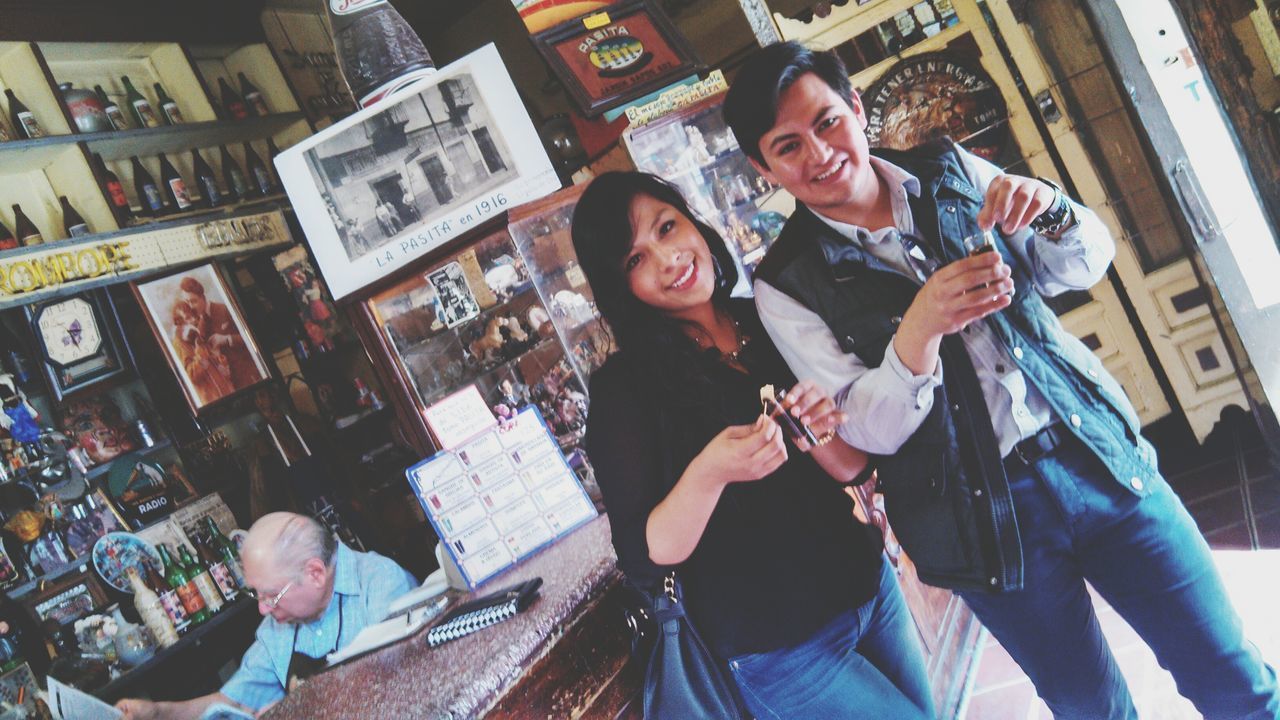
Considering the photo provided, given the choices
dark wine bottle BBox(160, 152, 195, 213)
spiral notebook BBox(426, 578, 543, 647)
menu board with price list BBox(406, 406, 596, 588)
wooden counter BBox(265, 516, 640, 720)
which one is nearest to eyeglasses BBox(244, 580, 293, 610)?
wooden counter BBox(265, 516, 640, 720)

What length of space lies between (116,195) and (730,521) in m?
4.21

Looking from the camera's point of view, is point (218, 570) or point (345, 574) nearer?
point (345, 574)

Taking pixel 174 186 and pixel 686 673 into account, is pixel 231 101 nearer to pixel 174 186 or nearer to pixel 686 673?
pixel 174 186

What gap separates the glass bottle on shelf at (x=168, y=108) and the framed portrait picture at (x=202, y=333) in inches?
39.6

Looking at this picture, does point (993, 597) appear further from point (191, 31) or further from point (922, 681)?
point (191, 31)

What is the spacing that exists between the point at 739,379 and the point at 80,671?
11.5 feet

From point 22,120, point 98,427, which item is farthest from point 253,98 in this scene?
point 98,427

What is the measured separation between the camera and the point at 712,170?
9.23 feet

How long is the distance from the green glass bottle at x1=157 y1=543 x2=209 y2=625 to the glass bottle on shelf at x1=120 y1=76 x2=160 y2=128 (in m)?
2.37

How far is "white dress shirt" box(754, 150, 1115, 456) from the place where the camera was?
4.44 feet

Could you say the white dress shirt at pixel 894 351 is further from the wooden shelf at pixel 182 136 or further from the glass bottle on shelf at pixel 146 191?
the glass bottle on shelf at pixel 146 191

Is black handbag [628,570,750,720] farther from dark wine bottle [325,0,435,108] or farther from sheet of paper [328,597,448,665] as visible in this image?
dark wine bottle [325,0,435,108]

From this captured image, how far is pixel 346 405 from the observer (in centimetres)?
514

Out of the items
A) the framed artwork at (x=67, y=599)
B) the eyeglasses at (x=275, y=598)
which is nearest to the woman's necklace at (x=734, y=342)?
the eyeglasses at (x=275, y=598)
